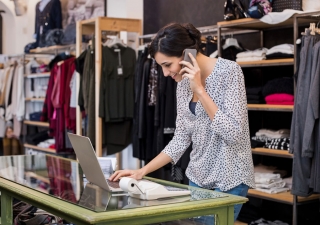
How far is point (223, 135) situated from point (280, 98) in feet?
8.47

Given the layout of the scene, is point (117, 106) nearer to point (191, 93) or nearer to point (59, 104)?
point (59, 104)

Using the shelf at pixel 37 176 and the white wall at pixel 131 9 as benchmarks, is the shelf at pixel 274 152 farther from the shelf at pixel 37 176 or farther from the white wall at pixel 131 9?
the white wall at pixel 131 9

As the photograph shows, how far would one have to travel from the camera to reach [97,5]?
823 centimetres

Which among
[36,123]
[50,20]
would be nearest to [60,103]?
[36,123]

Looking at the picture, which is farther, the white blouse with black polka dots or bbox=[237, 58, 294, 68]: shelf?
bbox=[237, 58, 294, 68]: shelf

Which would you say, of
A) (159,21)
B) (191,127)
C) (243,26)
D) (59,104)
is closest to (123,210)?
(191,127)

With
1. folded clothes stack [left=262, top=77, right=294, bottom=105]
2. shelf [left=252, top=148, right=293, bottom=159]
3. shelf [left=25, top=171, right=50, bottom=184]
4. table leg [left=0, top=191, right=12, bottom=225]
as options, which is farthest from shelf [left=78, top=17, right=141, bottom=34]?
table leg [left=0, top=191, right=12, bottom=225]

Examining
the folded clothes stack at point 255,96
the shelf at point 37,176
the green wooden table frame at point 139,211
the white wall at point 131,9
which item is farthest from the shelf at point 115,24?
the green wooden table frame at point 139,211

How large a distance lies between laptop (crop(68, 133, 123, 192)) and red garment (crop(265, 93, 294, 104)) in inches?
104

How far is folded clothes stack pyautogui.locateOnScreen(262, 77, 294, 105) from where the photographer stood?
4914mm

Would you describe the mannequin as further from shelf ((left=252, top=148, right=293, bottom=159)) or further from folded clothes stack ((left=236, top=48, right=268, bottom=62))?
shelf ((left=252, top=148, right=293, bottom=159))

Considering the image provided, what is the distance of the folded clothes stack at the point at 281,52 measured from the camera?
16.1 feet

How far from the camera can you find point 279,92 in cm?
500

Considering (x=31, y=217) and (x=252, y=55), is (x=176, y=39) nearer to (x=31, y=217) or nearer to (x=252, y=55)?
(x=31, y=217)
